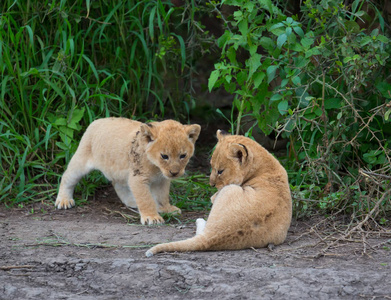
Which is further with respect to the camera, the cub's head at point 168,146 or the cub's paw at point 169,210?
the cub's paw at point 169,210

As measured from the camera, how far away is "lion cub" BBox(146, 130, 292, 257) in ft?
15.6

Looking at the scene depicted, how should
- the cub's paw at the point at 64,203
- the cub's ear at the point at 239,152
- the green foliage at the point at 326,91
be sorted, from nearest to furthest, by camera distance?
1. the cub's ear at the point at 239,152
2. the green foliage at the point at 326,91
3. the cub's paw at the point at 64,203

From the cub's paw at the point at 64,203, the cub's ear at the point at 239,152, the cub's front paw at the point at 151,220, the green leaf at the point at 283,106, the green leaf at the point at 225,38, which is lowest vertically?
the cub's paw at the point at 64,203

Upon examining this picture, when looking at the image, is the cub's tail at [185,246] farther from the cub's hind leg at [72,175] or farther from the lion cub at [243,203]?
the cub's hind leg at [72,175]

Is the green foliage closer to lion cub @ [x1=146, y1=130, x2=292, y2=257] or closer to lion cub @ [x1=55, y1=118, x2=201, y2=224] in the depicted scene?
lion cub @ [x1=146, y1=130, x2=292, y2=257]

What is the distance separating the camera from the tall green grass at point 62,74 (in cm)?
691

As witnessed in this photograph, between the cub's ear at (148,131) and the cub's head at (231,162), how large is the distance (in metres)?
0.79

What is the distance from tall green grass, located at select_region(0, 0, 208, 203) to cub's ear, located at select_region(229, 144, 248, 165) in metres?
2.20

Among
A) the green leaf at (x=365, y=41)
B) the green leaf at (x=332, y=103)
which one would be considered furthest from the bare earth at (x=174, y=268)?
the green leaf at (x=365, y=41)

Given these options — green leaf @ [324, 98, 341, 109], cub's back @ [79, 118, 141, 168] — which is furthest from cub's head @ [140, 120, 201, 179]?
green leaf @ [324, 98, 341, 109]

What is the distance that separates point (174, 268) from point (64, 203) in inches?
102

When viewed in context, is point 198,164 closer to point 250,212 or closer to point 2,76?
point 2,76

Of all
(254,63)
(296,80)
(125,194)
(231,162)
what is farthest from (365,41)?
(125,194)

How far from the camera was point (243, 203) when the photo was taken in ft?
15.9
